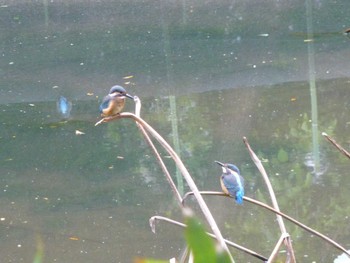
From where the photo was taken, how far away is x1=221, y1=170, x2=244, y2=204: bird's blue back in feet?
8.75

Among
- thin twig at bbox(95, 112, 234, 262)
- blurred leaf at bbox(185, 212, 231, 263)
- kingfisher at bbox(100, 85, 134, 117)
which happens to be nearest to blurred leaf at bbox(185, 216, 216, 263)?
blurred leaf at bbox(185, 212, 231, 263)

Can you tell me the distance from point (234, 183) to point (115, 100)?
0.50 metres

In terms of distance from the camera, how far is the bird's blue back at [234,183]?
8.75ft

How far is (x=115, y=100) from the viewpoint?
108 inches

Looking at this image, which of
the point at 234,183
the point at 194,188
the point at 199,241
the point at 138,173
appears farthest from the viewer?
the point at 138,173

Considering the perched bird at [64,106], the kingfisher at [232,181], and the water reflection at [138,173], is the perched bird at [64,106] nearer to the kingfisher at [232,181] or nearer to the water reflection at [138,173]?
the water reflection at [138,173]

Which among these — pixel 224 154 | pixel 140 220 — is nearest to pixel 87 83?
pixel 224 154

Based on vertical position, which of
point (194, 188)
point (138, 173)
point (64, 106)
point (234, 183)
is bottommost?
point (138, 173)

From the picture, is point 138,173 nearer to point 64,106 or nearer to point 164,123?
point 164,123

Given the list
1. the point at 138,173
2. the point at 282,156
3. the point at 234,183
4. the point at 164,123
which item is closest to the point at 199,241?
the point at 234,183

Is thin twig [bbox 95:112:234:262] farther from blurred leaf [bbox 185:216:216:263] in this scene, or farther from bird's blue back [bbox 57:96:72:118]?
bird's blue back [bbox 57:96:72:118]

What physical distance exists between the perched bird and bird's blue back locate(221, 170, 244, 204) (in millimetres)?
4643

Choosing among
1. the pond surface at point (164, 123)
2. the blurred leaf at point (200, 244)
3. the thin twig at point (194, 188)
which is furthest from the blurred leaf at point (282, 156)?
the blurred leaf at point (200, 244)

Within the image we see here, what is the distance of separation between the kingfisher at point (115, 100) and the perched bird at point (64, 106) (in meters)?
4.36
